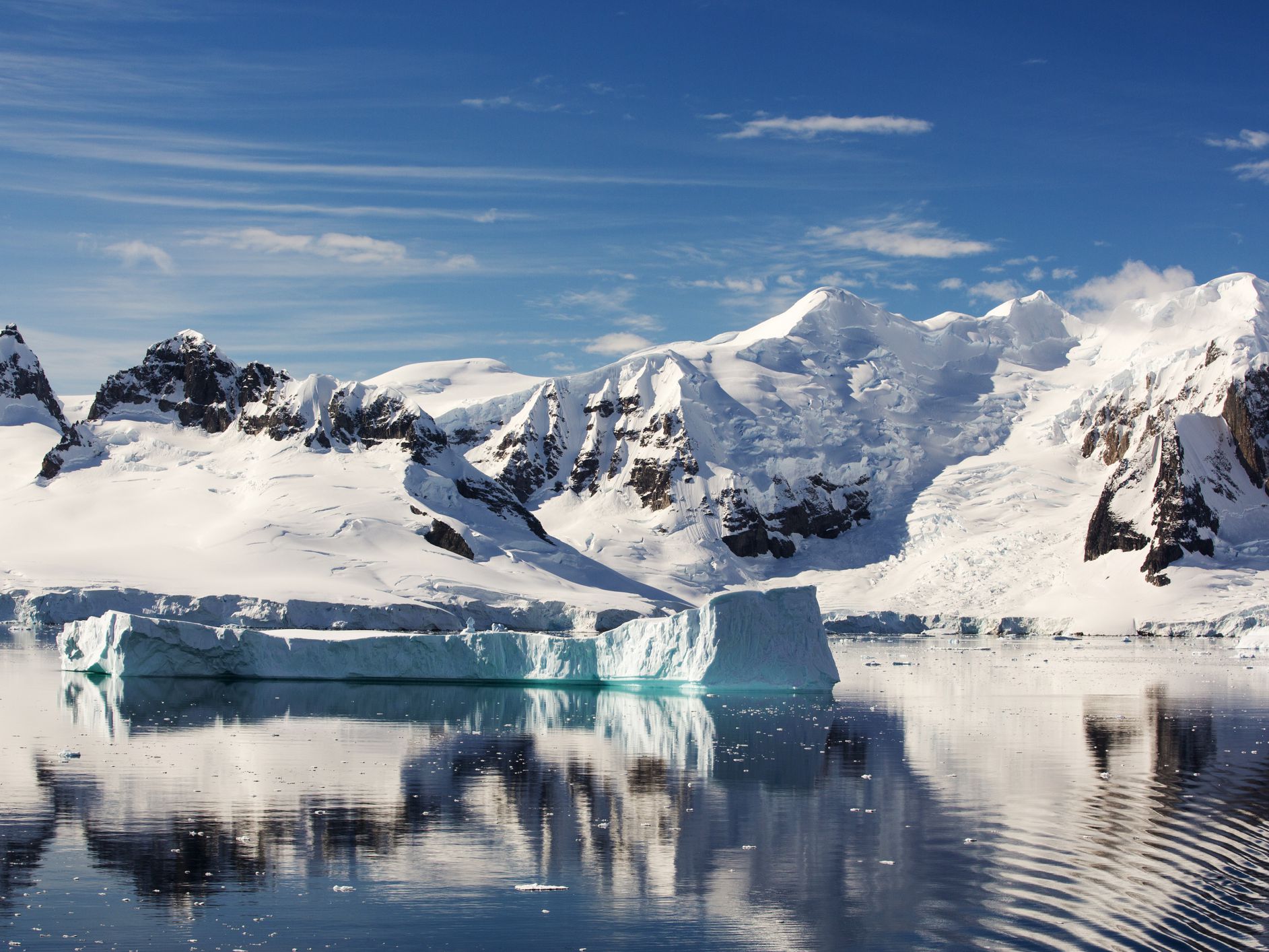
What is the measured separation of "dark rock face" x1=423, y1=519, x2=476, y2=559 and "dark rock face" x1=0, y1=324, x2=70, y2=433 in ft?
191

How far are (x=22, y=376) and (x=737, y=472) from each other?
254 ft

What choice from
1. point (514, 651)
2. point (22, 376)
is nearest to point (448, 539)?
point (514, 651)

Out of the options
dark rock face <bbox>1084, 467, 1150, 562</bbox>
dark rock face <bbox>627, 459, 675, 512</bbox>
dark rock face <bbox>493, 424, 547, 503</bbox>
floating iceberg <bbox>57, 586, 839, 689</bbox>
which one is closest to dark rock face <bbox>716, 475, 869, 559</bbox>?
dark rock face <bbox>627, 459, 675, 512</bbox>

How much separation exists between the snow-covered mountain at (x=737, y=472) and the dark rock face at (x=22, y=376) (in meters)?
0.49

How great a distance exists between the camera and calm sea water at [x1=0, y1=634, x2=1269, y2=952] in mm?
15805

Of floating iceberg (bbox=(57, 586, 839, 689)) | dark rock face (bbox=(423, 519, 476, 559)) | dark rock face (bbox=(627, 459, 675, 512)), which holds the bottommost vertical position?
floating iceberg (bbox=(57, 586, 839, 689))

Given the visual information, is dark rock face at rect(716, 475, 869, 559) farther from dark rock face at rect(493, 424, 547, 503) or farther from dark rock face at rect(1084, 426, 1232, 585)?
dark rock face at rect(1084, 426, 1232, 585)

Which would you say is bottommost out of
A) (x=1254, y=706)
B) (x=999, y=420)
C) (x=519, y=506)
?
(x=1254, y=706)

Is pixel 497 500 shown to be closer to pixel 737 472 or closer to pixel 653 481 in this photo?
pixel 653 481

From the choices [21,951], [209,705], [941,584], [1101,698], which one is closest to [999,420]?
[941,584]

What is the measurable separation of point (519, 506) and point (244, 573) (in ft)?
116

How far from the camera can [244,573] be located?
86.4 metres

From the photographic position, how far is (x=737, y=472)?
138 meters

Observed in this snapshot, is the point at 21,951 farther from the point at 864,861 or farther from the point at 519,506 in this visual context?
→ the point at 519,506
